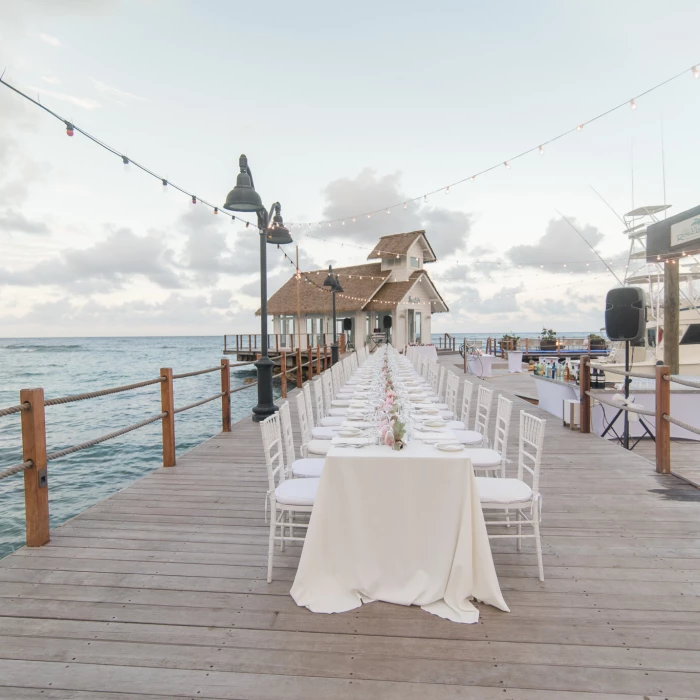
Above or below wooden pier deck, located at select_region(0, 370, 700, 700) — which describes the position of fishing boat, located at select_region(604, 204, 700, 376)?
above

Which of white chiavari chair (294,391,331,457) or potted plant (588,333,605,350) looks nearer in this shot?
white chiavari chair (294,391,331,457)

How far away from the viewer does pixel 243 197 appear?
6051mm

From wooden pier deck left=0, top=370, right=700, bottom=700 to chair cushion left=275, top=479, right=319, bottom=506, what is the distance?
0.47 metres

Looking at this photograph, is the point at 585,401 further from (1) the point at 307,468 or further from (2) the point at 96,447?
(2) the point at 96,447

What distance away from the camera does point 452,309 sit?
27.3m

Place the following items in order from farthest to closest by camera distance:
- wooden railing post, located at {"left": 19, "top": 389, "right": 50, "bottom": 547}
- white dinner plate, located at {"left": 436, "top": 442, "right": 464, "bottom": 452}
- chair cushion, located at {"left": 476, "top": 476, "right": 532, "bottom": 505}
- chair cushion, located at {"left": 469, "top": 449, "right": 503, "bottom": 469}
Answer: chair cushion, located at {"left": 469, "top": 449, "right": 503, "bottom": 469} → wooden railing post, located at {"left": 19, "top": 389, "right": 50, "bottom": 547} → chair cushion, located at {"left": 476, "top": 476, "right": 532, "bottom": 505} → white dinner plate, located at {"left": 436, "top": 442, "right": 464, "bottom": 452}

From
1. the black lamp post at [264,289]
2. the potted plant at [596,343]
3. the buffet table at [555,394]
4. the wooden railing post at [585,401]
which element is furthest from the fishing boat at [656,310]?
the black lamp post at [264,289]

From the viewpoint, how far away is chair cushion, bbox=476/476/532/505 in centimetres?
272

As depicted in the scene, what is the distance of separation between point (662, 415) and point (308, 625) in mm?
4109

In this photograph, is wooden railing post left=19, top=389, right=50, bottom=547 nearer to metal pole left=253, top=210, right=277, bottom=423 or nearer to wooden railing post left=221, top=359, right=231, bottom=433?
wooden railing post left=221, top=359, right=231, bottom=433

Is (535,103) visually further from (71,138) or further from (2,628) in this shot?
(2,628)

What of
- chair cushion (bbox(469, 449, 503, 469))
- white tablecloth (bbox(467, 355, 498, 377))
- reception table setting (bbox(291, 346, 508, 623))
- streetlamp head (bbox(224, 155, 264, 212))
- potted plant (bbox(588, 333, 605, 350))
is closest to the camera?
reception table setting (bbox(291, 346, 508, 623))

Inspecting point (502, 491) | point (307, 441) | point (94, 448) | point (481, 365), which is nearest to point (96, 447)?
point (94, 448)

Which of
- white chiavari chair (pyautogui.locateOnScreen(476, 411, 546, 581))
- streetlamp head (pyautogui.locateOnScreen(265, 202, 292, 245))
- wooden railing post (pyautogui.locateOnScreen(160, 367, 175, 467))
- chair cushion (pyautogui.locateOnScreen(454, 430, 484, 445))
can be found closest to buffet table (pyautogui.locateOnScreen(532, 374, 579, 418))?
chair cushion (pyautogui.locateOnScreen(454, 430, 484, 445))
